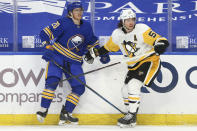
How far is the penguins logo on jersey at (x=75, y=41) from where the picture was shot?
319cm

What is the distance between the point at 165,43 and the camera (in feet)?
9.61

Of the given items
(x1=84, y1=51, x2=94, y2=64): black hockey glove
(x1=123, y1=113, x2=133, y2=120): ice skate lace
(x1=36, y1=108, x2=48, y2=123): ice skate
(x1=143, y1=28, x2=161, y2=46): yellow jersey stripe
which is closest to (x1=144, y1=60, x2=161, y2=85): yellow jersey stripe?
(x1=143, y1=28, x2=161, y2=46): yellow jersey stripe

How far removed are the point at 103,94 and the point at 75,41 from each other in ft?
1.80

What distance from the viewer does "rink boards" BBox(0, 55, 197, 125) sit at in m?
3.35

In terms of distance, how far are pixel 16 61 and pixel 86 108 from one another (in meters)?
0.75

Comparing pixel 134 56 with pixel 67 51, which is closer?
pixel 134 56

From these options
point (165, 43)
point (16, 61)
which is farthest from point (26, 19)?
point (165, 43)

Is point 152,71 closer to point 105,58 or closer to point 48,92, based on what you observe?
point 105,58

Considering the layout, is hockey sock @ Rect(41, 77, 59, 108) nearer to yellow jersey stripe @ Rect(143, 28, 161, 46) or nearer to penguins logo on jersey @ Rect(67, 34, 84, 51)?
penguins logo on jersey @ Rect(67, 34, 84, 51)

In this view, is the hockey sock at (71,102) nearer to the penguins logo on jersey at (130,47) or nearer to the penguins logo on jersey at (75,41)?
the penguins logo on jersey at (75,41)

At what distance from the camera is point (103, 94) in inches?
133

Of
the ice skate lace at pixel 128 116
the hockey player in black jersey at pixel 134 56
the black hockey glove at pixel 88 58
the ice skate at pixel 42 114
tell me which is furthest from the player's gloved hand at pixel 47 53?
the ice skate lace at pixel 128 116

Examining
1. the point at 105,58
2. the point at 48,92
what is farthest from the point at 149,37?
the point at 48,92

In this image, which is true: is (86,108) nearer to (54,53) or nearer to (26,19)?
(54,53)
